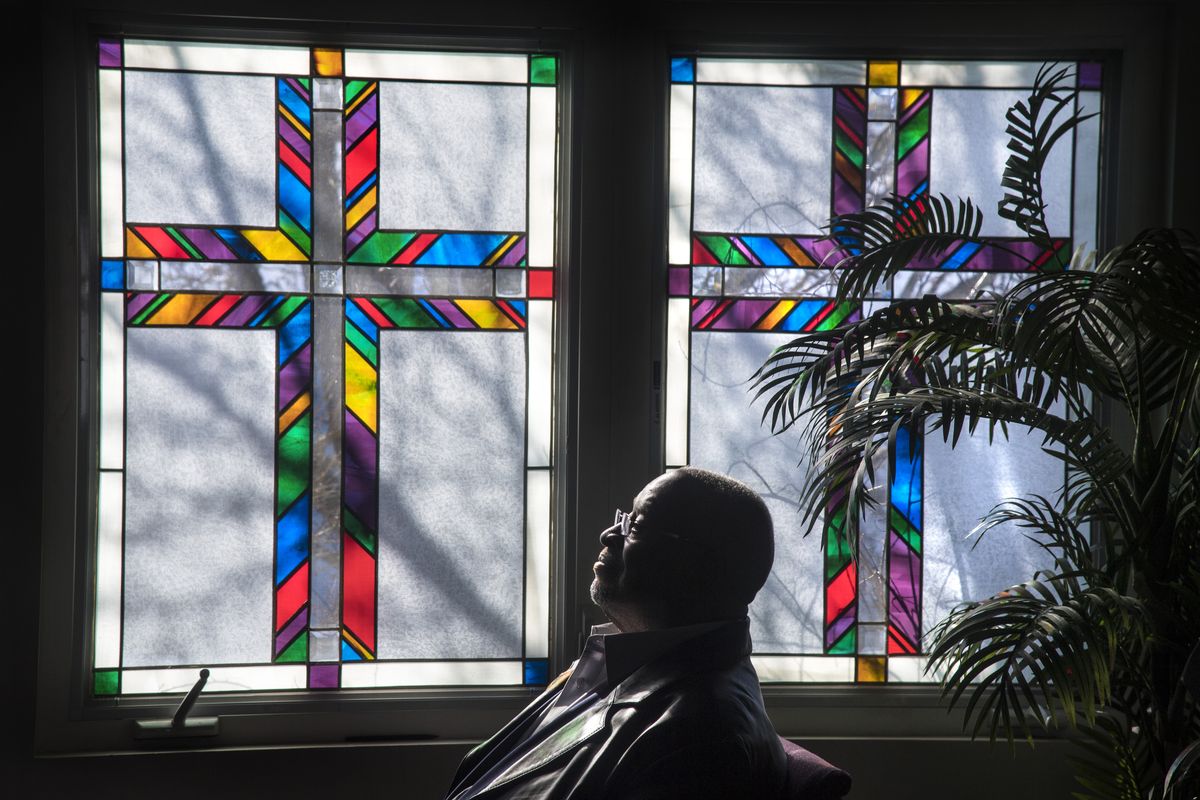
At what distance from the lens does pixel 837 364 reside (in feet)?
6.63

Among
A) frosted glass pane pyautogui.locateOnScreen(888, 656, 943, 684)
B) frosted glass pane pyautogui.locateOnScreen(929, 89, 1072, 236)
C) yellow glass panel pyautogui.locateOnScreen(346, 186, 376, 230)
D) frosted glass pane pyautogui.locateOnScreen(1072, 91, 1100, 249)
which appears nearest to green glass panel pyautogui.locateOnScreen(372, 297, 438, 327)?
yellow glass panel pyautogui.locateOnScreen(346, 186, 376, 230)

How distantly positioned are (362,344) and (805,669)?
145 centimetres

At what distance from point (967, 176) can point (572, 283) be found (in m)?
1.09

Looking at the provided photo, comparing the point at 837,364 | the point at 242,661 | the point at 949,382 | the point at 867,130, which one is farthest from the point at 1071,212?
the point at 242,661

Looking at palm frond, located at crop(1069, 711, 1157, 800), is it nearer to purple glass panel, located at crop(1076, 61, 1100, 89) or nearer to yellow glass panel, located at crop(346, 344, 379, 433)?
purple glass panel, located at crop(1076, 61, 1100, 89)

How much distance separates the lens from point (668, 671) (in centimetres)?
153

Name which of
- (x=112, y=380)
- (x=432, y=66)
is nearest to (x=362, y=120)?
(x=432, y=66)

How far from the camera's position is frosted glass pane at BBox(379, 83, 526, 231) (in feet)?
8.44

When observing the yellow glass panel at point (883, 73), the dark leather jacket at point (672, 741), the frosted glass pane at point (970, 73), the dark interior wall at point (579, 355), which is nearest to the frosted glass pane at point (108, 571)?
the dark interior wall at point (579, 355)

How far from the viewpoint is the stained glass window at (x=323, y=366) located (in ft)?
8.23

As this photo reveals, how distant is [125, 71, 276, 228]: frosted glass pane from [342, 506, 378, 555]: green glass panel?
2.58 ft

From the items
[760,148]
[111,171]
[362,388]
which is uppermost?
[760,148]

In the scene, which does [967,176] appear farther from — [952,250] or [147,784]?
[147,784]

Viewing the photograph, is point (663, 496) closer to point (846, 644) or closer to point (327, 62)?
point (846, 644)
